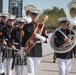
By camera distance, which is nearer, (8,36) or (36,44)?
(36,44)

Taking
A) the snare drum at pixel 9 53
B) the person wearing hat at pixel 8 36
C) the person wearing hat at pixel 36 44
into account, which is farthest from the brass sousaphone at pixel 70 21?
the snare drum at pixel 9 53

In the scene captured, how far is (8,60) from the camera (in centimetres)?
962

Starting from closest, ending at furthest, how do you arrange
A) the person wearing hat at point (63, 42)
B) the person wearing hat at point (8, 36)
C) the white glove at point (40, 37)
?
the white glove at point (40, 37), the person wearing hat at point (63, 42), the person wearing hat at point (8, 36)

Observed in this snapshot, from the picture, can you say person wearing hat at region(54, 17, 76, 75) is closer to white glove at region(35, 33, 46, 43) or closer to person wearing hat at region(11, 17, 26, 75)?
white glove at region(35, 33, 46, 43)

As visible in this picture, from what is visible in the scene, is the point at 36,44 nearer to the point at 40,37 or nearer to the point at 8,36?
the point at 40,37

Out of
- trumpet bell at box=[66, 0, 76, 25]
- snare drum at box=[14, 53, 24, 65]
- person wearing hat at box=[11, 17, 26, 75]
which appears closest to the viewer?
trumpet bell at box=[66, 0, 76, 25]

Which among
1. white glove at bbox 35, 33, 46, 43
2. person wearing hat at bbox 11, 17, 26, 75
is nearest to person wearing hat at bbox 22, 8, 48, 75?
white glove at bbox 35, 33, 46, 43

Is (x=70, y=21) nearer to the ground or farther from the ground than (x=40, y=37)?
farther from the ground

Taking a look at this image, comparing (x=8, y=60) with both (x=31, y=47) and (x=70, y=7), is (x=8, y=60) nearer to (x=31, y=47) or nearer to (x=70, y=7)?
(x=31, y=47)

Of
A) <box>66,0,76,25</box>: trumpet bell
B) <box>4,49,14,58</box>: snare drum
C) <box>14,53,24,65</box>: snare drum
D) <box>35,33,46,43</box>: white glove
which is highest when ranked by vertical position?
<box>66,0,76,25</box>: trumpet bell

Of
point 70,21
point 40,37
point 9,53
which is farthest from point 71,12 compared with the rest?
point 9,53

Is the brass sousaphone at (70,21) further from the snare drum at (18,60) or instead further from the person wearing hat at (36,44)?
the snare drum at (18,60)

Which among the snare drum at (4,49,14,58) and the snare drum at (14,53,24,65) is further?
the snare drum at (4,49,14,58)

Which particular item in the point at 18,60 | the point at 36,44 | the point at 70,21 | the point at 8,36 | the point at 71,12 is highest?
the point at 71,12
